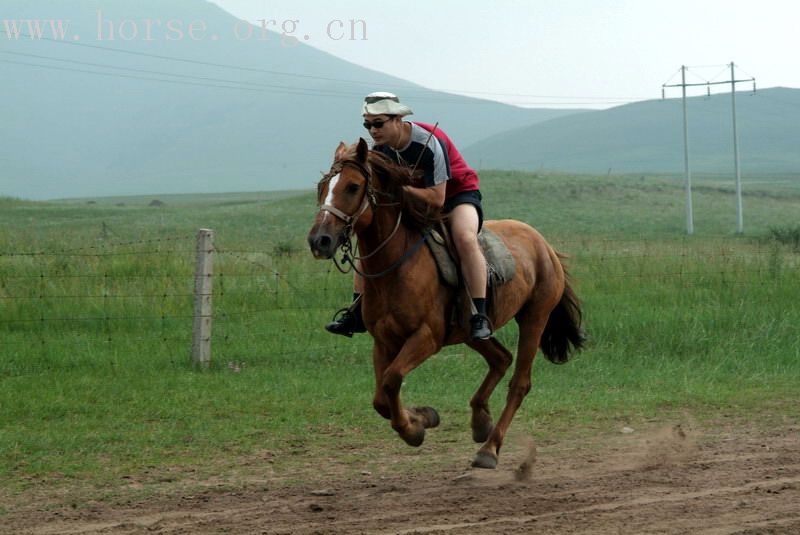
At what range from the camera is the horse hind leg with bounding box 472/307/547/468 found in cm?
734

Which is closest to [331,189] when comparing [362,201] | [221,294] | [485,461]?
[362,201]

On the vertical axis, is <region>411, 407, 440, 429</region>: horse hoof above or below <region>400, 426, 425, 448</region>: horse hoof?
above

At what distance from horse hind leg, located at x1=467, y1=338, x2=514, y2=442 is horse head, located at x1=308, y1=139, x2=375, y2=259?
5.61 feet

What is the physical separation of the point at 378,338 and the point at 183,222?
158 feet

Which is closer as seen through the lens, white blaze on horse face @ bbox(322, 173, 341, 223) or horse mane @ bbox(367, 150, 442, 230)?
white blaze on horse face @ bbox(322, 173, 341, 223)

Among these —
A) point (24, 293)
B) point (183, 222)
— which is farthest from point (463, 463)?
point (183, 222)

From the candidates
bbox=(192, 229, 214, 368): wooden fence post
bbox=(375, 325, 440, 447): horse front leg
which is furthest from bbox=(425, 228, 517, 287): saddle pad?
bbox=(192, 229, 214, 368): wooden fence post

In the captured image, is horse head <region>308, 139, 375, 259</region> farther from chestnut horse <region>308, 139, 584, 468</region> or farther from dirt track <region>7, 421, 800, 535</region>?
dirt track <region>7, 421, 800, 535</region>

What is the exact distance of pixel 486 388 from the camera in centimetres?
797

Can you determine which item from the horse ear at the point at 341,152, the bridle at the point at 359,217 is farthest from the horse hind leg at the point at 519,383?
the horse ear at the point at 341,152

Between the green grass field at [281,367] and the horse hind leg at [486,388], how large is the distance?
0.43m

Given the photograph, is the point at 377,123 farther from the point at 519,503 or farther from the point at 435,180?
the point at 519,503

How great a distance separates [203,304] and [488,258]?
472cm

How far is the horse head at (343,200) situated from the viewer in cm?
613
